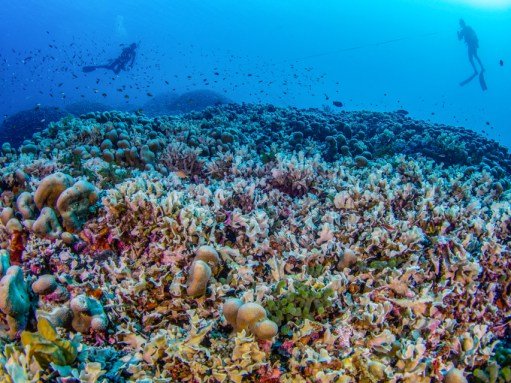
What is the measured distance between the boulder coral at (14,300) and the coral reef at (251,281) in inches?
0.5

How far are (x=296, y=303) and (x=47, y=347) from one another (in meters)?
1.85

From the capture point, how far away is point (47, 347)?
1957 millimetres

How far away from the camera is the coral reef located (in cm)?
248

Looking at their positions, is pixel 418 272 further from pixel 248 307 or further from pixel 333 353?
pixel 248 307

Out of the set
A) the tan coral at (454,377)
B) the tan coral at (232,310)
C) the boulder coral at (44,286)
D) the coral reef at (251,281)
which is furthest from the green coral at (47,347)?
the tan coral at (454,377)

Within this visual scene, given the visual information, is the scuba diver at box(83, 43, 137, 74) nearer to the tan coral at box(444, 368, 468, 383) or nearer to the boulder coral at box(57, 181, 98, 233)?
the boulder coral at box(57, 181, 98, 233)

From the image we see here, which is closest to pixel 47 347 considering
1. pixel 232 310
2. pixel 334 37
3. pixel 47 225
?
pixel 232 310

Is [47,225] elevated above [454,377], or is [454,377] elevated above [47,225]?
[47,225]

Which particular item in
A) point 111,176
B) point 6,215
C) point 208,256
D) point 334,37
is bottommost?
point 6,215

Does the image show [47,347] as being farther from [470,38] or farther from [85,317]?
[470,38]

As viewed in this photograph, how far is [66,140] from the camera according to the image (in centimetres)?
816

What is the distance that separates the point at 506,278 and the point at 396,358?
2040 mm

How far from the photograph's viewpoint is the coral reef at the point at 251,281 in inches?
97.5

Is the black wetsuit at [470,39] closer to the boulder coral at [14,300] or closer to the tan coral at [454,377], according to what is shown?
the tan coral at [454,377]
